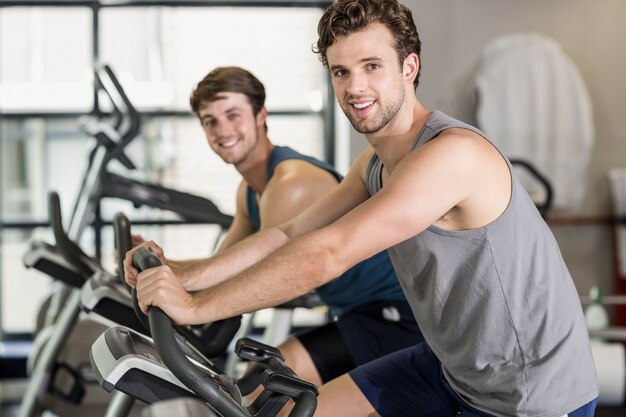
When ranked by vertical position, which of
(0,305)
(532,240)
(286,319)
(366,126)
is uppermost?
(366,126)

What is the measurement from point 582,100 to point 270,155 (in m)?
3.05

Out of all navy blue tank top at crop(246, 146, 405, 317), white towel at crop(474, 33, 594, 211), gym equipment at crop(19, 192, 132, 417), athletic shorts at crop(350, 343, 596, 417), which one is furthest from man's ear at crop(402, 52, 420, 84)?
white towel at crop(474, 33, 594, 211)

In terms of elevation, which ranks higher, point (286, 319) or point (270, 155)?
point (270, 155)

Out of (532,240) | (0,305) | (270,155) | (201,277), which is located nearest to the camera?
(532,240)

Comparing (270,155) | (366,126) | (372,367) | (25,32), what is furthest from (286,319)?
(25,32)

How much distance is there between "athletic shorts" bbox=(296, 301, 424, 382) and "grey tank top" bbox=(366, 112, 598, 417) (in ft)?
2.07

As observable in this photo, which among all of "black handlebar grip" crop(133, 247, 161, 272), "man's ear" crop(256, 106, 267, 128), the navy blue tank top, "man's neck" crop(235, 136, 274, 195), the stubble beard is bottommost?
the navy blue tank top

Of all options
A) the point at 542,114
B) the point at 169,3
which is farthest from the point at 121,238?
the point at 169,3

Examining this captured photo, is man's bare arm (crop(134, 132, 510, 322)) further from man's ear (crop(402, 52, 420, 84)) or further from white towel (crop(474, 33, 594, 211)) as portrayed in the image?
white towel (crop(474, 33, 594, 211))

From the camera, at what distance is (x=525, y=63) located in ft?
17.3

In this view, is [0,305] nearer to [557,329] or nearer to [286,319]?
[286,319]

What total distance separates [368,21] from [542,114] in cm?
370

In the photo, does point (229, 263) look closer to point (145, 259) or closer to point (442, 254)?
point (145, 259)

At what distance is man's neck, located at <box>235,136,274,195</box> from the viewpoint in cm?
269
